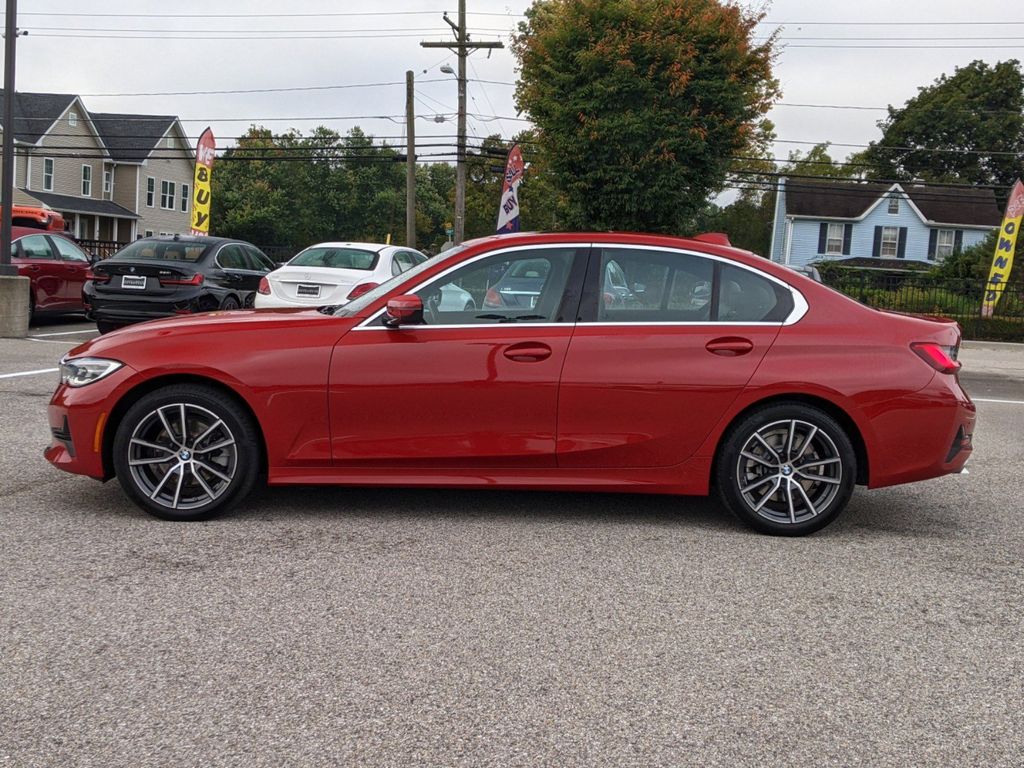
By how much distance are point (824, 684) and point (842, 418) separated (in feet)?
7.40

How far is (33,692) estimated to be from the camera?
134 inches

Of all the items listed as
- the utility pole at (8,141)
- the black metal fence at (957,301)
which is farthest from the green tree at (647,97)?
the utility pole at (8,141)

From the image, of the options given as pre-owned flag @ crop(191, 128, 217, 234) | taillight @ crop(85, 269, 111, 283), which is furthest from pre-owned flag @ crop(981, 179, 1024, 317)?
pre-owned flag @ crop(191, 128, 217, 234)

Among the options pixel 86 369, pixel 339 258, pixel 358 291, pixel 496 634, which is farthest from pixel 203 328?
pixel 339 258

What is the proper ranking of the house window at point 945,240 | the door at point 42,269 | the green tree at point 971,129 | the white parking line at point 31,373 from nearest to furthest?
the white parking line at point 31,373
the door at point 42,269
the house window at point 945,240
the green tree at point 971,129

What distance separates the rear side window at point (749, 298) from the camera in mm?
5699

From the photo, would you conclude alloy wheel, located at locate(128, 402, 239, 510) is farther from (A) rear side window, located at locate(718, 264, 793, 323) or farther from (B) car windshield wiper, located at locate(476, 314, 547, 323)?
(A) rear side window, located at locate(718, 264, 793, 323)

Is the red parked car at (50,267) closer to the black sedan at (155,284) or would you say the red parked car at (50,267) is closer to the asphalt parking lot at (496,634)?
the black sedan at (155,284)

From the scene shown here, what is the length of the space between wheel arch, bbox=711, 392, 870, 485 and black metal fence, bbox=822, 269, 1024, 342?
17583 mm

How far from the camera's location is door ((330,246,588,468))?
5.49 meters

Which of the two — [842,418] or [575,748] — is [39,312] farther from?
[575,748]

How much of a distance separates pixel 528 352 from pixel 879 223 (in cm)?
5825

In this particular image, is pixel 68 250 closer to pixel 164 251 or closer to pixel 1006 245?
pixel 164 251

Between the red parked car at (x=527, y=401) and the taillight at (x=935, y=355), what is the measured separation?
1cm
